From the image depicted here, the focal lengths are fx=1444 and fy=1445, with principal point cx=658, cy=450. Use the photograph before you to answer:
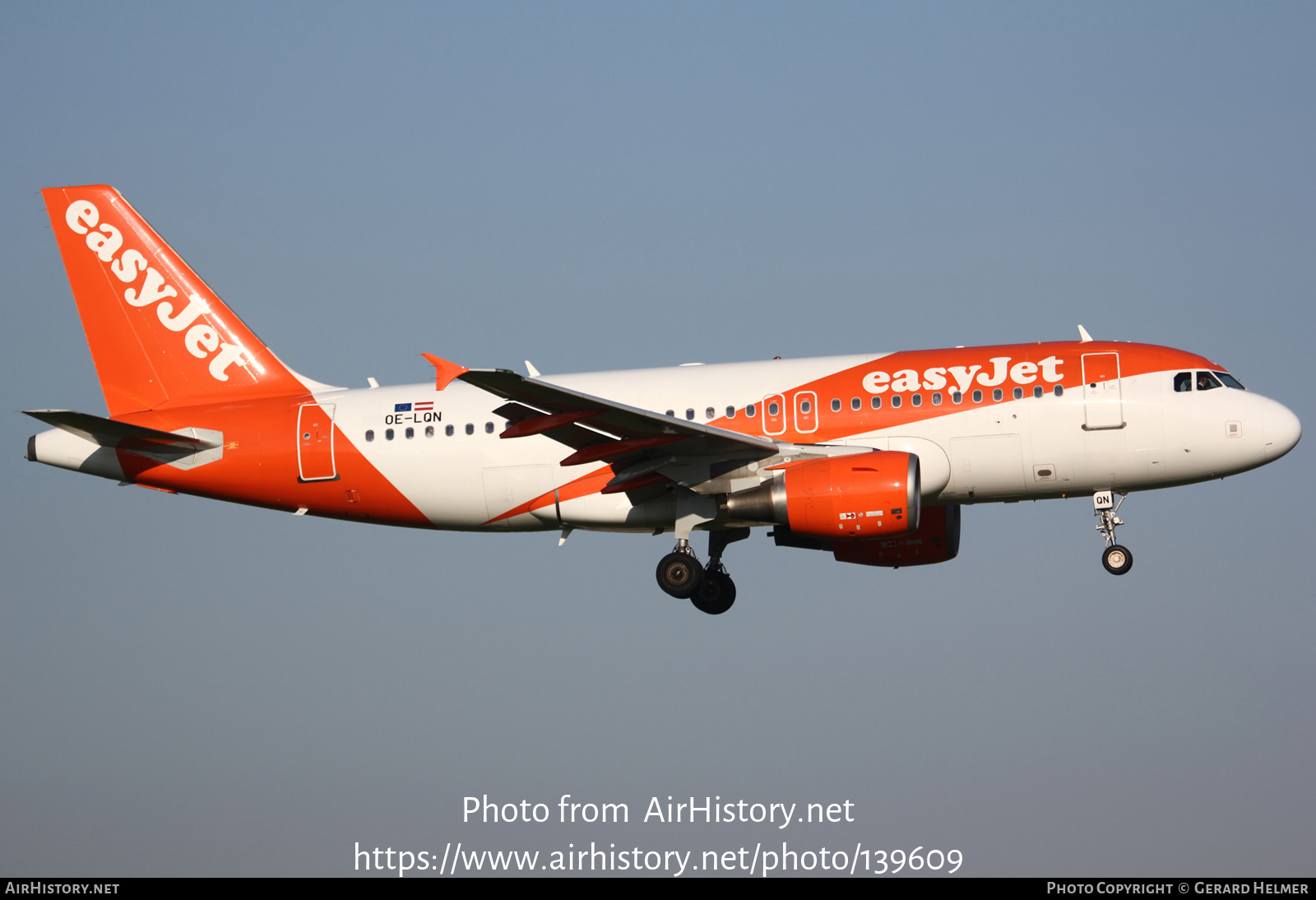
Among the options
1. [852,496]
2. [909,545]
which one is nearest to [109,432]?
[852,496]

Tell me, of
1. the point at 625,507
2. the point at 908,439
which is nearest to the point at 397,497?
the point at 625,507

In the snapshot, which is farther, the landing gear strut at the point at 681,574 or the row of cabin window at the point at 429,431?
the row of cabin window at the point at 429,431

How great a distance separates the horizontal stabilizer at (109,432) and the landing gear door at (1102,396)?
19.5 m

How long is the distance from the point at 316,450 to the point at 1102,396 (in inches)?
679

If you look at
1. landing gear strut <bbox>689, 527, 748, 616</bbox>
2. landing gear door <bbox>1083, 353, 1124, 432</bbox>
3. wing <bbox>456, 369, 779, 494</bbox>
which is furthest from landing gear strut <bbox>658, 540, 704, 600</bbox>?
landing gear door <bbox>1083, 353, 1124, 432</bbox>

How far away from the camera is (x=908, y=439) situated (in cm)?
3002

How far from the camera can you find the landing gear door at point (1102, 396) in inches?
1170

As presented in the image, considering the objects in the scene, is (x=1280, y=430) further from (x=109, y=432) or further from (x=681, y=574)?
(x=109, y=432)

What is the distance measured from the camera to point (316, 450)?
3281 centimetres

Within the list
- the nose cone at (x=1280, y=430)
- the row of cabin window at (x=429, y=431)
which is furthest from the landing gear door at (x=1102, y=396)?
the row of cabin window at (x=429, y=431)

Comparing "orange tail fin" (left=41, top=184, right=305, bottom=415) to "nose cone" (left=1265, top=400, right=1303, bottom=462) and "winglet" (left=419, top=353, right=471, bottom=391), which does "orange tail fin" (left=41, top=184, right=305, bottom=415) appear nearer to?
"winglet" (left=419, top=353, right=471, bottom=391)

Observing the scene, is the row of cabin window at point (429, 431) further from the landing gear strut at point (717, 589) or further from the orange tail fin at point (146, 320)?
the landing gear strut at point (717, 589)

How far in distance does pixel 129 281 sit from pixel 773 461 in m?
16.8

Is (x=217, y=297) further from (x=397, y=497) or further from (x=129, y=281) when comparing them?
(x=397, y=497)
